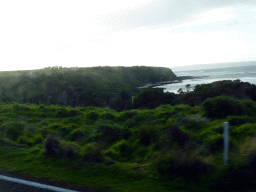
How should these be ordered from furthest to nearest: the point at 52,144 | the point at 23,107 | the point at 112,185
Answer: the point at 23,107
the point at 52,144
the point at 112,185

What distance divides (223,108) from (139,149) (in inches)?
126

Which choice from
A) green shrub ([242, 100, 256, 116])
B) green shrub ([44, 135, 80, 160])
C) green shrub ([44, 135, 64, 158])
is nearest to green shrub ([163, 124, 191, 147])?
green shrub ([44, 135, 80, 160])

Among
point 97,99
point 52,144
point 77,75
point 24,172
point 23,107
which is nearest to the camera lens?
point 24,172

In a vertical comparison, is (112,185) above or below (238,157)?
below

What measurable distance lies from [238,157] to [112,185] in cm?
208

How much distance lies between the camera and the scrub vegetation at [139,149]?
3.88 meters

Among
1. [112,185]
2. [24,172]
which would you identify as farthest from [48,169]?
[112,185]

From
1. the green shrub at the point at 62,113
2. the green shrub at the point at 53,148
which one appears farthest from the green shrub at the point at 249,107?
the green shrub at the point at 62,113

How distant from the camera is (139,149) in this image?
5.95 metres

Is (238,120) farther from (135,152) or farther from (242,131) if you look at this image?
(135,152)

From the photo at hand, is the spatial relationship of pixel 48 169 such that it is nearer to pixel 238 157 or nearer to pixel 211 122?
pixel 238 157

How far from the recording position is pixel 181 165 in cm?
410

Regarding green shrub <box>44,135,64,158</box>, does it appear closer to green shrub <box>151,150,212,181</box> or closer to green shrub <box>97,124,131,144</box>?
green shrub <box>97,124,131,144</box>

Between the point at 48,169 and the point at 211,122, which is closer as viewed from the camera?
the point at 48,169
